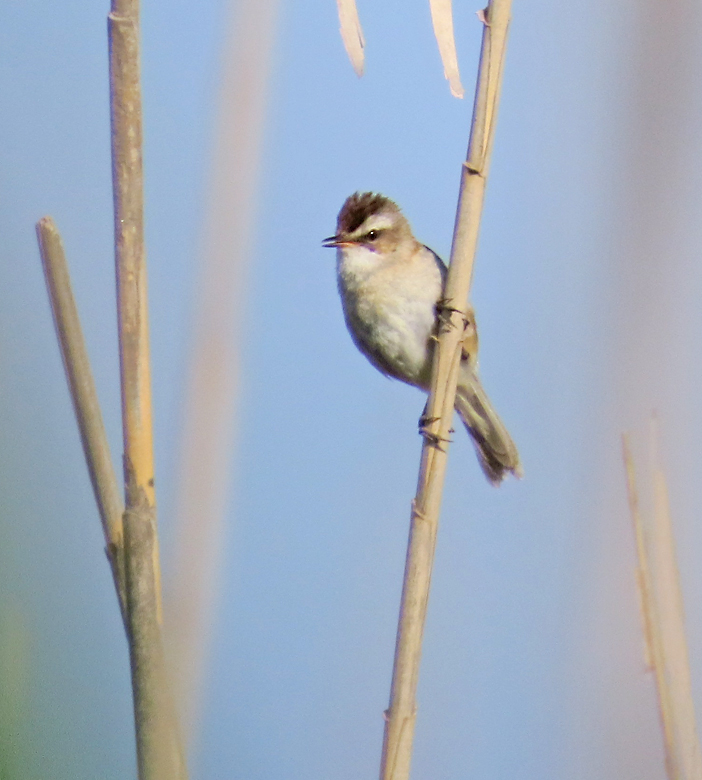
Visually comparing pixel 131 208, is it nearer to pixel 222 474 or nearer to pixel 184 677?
pixel 222 474

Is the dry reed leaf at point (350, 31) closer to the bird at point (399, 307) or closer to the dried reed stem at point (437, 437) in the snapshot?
the dried reed stem at point (437, 437)

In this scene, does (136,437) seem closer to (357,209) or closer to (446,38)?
(446,38)

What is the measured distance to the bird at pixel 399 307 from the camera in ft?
4.93

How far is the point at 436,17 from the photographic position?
34.4 inches

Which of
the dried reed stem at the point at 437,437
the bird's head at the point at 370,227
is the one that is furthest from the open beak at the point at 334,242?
the dried reed stem at the point at 437,437

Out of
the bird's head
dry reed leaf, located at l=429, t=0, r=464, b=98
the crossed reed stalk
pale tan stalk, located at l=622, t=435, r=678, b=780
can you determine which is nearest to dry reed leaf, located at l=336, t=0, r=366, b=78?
dry reed leaf, located at l=429, t=0, r=464, b=98

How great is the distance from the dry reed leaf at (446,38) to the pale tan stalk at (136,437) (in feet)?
1.08

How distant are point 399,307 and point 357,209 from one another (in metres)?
0.24

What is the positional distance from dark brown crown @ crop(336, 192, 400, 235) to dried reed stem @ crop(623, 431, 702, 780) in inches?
31.0

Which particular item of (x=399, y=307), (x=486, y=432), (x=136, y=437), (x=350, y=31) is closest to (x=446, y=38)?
(x=350, y=31)

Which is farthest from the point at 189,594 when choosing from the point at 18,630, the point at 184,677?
the point at 18,630

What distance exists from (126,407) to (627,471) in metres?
0.60

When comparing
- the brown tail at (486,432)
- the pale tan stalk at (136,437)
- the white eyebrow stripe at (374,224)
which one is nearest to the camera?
the pale tan stalk at (136,437)

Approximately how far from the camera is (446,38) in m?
0.88
